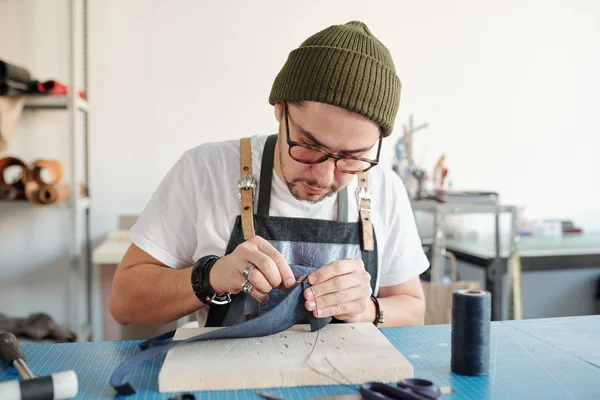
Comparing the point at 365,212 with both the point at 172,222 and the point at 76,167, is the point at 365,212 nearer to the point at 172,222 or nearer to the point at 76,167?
the point at 172,222

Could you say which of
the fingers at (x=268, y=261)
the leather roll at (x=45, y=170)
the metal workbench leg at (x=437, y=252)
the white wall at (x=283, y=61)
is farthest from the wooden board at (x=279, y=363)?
the white wall at (x=283, y=61)

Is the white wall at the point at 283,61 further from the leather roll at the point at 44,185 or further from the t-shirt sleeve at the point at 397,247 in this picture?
the t-shirt sleeve at the point at 397,247

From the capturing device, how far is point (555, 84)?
3.53 m

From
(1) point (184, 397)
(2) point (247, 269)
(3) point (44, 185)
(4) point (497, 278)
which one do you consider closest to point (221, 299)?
(2) point (247, 269)

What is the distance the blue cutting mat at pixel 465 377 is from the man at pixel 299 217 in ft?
0.61

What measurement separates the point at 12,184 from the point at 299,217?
1.79 meters

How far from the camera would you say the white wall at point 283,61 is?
2945mm

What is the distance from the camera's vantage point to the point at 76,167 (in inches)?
105

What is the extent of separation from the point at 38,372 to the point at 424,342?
0.80 metres

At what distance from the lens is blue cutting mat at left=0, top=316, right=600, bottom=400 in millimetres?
936

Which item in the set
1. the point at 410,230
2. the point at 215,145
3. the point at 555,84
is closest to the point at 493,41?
the point at 555,84

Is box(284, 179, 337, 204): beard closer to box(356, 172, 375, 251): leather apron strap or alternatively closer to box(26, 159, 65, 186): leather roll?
box(356, 172, 375, 251): leather apron strap

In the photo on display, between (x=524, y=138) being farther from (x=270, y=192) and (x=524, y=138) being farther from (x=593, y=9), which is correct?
(x=270, y=192)

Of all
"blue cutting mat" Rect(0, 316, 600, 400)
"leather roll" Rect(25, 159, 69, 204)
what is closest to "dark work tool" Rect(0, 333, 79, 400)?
"blue cutting mat" Rect(0, 316, 600, 400)
